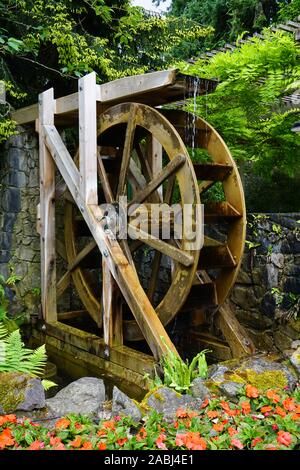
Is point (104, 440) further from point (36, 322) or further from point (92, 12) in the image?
point (92, 12)

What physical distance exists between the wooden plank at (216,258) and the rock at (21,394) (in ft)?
6.54

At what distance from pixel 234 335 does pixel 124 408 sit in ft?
6.14

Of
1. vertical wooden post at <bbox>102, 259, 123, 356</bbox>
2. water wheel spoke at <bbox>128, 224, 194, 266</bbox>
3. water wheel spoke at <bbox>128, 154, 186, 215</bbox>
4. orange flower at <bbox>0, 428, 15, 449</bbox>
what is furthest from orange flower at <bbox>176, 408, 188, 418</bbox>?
water wheel spoke at <bbox>128, 154, 186, 215</bbox>

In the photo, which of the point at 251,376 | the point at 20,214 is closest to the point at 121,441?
the point at 251,376

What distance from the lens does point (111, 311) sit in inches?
180

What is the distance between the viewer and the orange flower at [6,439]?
86.7 inches

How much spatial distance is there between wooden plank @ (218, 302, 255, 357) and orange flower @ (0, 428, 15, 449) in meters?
2.44

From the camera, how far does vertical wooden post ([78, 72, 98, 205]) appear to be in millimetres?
4629

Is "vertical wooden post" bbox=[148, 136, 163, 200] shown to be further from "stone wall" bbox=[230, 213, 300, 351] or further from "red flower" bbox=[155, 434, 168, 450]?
"red flower" bbox=[155, 434, 168, 450]

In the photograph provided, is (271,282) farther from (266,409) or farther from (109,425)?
(109,425)

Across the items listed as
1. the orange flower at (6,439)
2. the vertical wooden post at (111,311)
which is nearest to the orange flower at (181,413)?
the orange flower at (6,439)

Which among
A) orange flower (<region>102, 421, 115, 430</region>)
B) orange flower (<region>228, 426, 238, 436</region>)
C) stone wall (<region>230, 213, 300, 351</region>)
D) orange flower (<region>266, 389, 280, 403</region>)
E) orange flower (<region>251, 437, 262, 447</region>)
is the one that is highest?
stone wall (<region>230, 213, 300, 351</region>)

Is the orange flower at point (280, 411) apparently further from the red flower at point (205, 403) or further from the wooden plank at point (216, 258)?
the wooden plank at point (216, 258)
